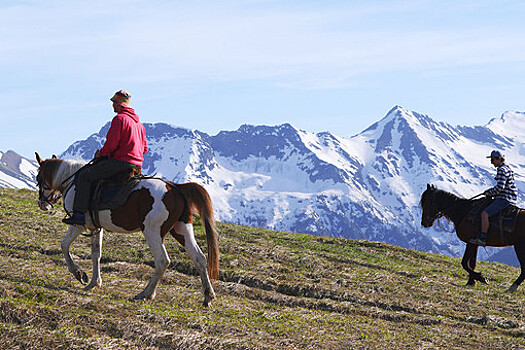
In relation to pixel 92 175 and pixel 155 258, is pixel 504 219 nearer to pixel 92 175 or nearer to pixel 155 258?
pixel 155 258

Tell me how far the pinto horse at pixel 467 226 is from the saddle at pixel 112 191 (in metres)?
12.2

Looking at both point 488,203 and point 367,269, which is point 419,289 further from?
point 488,203

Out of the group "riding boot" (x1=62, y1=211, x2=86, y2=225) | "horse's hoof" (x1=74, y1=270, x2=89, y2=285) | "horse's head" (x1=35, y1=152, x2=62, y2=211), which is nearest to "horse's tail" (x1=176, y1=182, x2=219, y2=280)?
"riding boot" (x1=62, y1=211, x2=86, y2=225)

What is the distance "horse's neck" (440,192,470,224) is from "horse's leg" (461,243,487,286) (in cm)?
116

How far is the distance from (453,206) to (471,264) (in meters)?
2.42

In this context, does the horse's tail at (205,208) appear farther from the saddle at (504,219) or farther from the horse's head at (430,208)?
the saddle at (504,219)

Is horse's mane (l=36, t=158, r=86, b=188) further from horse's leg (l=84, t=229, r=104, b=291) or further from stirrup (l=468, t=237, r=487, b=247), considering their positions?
stirrup (l=468, t=237, r=487, b=247)

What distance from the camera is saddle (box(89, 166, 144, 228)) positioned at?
14.1 m

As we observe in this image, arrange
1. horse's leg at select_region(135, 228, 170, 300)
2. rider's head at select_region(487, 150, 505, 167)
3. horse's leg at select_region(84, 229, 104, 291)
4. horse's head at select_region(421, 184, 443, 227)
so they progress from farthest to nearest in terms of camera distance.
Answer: horse's head at select_region(421, 184, 443, 227) < rider's head at select_region(487, 150, 505, 167) < horse's leg at select_region(84, 229, 104, 291) < horse's leg at select_region(135, 228, 170, 300)

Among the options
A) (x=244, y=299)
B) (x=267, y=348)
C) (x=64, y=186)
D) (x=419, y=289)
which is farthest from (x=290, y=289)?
(x=64, y=186)

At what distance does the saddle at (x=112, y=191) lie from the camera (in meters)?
14.1

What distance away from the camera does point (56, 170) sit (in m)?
15.9

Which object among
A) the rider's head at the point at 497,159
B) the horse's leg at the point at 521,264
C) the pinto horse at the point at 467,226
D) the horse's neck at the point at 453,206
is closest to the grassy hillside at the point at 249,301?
the horse's leg at the point at 521,264

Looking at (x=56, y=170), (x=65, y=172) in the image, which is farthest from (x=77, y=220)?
(x=56, y=170)
